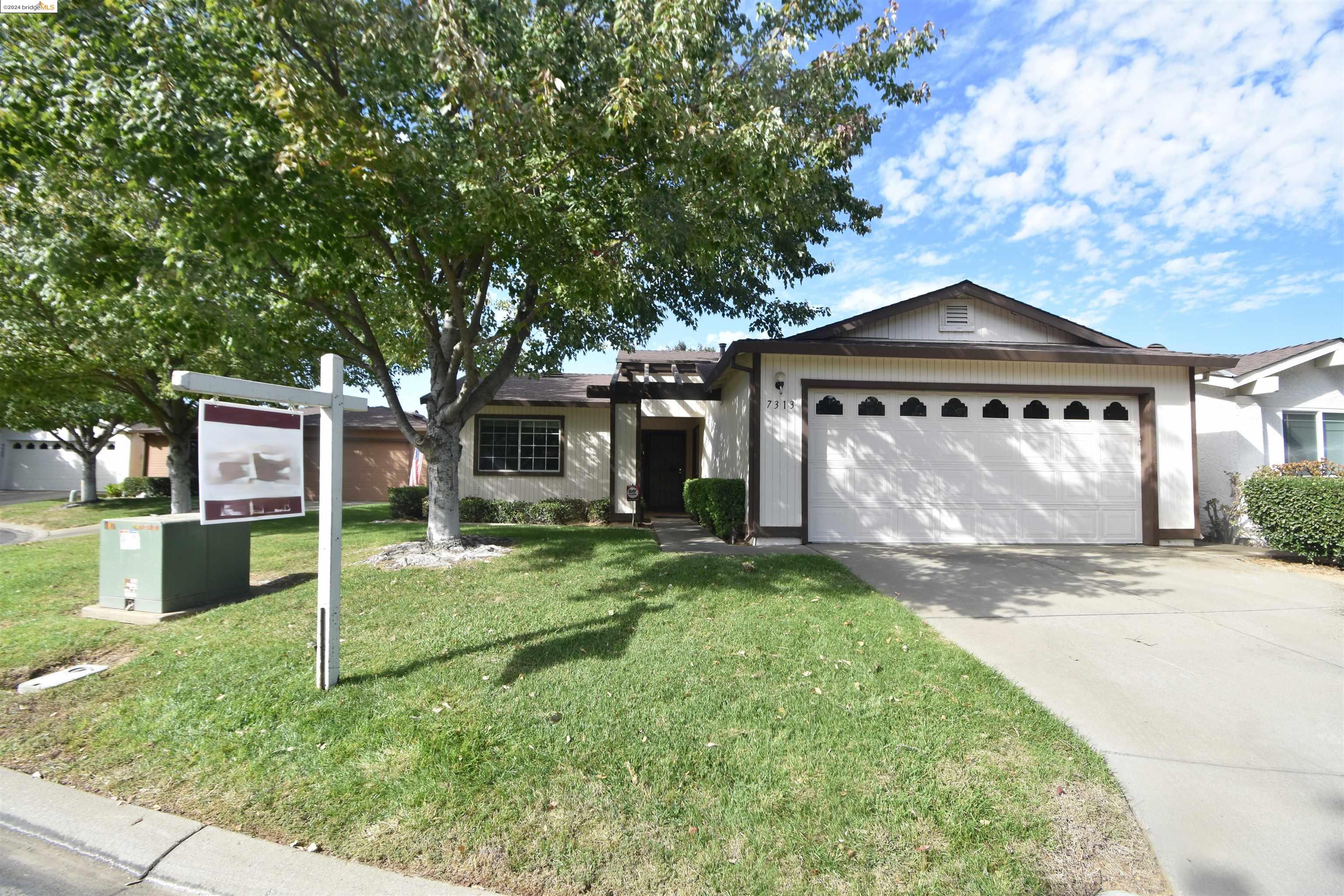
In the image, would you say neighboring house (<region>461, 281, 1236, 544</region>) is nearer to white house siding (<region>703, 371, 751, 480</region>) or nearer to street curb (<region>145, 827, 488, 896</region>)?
white house siding (<region>703, 371, 751, 480</region>)

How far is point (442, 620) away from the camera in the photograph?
5.71 metres

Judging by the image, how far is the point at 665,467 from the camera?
679 inches

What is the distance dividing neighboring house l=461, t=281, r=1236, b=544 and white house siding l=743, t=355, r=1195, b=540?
0.02 m

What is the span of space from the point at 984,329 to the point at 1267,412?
16.6 feet

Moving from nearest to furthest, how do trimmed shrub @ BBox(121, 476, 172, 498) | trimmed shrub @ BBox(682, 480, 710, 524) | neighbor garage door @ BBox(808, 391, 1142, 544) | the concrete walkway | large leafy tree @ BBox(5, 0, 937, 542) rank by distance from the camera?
1. large leafy tree @ BBox(5, 0, 937, 542)
2. the concrete walkway
3. neighbor garage door @ BBox(808, 391, 1142, 544)
4. trimmed shrub @ BBox(682, 480, 710, 524)
5. trimmed shrub @ BBox(121, 476, 172, 498)

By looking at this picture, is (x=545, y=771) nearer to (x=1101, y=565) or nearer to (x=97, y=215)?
(x=1101, y=565)

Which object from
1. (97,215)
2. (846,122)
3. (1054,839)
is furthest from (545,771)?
(97,215)

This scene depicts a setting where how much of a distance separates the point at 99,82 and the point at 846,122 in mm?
7739

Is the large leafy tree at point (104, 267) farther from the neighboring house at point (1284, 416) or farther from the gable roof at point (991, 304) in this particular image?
the neighboring house at point (1284, 416)

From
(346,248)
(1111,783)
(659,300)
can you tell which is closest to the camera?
(1111,783)

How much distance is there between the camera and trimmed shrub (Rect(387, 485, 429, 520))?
1473 centimetres

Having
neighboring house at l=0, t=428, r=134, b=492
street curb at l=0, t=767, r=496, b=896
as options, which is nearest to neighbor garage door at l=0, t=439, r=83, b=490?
neighboring house at l=0, t=428, r=134, b=492

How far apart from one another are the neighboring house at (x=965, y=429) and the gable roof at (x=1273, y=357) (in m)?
1.11

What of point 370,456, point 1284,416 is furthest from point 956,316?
point 370,456
